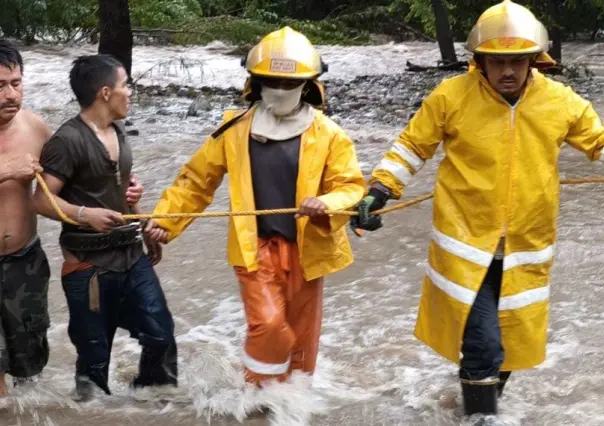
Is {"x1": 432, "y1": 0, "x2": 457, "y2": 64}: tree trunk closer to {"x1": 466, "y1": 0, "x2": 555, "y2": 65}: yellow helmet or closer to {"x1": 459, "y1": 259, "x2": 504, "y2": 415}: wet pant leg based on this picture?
{"x1": 466, "y1": 0, "x2": 555, "y2": 65}: yellow helmet

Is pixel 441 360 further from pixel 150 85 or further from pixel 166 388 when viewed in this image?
pixel 150 85

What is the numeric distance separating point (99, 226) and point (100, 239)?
18 cm

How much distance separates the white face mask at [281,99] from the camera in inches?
157

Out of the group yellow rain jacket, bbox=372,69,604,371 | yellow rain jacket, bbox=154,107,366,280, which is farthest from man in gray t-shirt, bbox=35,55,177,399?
yellow rain jacket, bbox=372,69,604,371

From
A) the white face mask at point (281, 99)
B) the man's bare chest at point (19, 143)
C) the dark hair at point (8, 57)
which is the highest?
the dark hair at point (8, 57)

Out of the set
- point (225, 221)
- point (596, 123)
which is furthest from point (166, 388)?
point (225, 221)

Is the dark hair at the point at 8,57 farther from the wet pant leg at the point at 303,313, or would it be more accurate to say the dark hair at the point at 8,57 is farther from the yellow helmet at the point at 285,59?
the wet pant leg at the point at 303,313

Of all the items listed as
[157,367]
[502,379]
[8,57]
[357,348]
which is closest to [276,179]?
[157,367]

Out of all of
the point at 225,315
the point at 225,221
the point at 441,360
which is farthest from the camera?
the point at 225,221

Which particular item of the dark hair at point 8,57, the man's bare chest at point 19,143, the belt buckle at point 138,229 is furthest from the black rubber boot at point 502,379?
the dark hair at point 8,57

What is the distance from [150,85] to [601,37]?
14.0m

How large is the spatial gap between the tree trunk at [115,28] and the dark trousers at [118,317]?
10166 mm

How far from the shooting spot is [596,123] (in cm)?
397

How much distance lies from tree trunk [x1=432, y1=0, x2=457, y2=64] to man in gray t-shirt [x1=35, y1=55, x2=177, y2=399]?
48.2 feet
